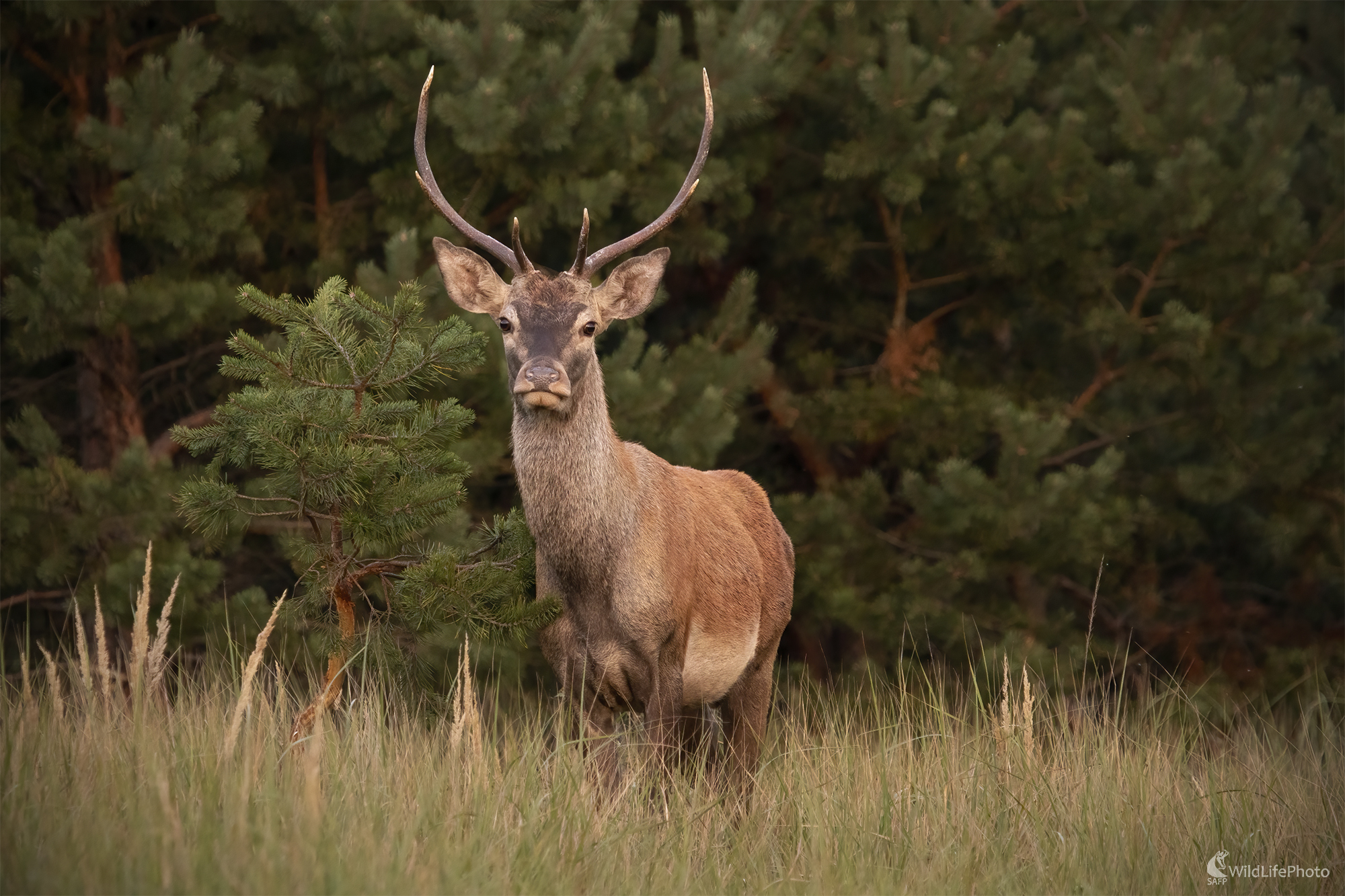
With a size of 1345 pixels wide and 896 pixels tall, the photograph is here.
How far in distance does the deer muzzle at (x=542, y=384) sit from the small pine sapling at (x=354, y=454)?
255 millimetres

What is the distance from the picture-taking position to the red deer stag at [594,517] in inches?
206

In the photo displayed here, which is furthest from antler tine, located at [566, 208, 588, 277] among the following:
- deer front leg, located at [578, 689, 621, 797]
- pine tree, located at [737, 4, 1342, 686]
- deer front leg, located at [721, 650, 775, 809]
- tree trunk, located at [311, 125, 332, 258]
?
pine tree, located at [737, 4, 1342, 686]

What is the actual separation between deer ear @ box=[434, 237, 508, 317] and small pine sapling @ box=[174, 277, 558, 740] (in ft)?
1.67

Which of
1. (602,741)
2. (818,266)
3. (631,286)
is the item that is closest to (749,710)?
(602,741)

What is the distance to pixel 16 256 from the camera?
8148mm

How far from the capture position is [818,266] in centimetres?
1201

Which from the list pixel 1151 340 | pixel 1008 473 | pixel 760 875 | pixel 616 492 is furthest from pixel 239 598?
pixel 1151 340

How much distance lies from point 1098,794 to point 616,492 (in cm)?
187

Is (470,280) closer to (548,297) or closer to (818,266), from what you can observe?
(548,297)

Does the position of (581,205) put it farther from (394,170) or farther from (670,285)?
(670,285)

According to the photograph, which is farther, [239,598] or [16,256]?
[16,256]

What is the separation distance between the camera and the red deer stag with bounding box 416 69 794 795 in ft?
17.2

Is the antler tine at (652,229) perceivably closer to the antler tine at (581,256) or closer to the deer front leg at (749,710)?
the antler tine at (581,256)

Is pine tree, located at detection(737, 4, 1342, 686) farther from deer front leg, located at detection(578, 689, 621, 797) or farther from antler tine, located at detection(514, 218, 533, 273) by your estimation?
antler tine, located at detection(514, 218, 533, 273)
